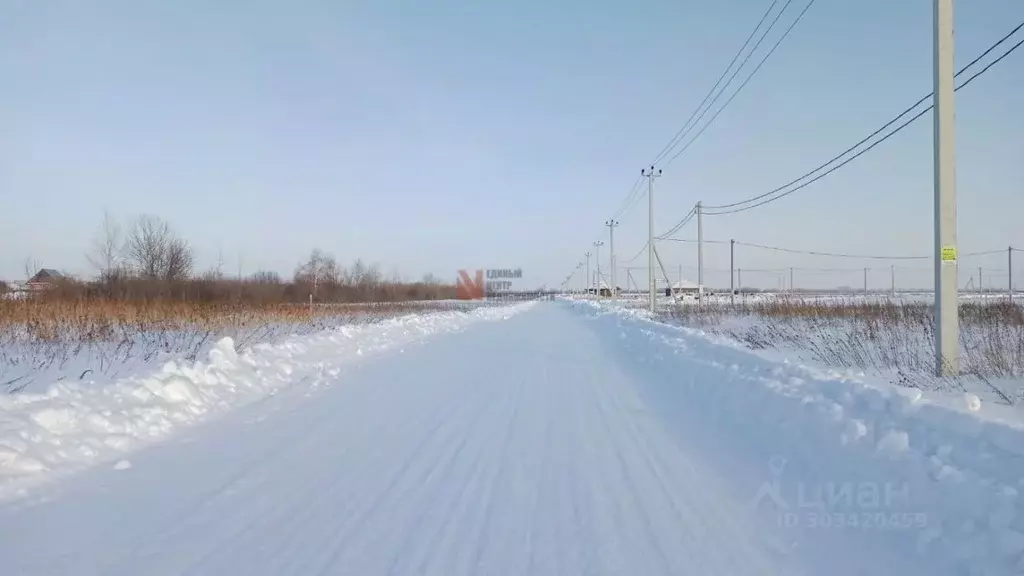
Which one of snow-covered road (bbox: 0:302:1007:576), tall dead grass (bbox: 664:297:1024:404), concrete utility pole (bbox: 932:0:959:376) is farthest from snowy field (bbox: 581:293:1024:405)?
snow-covered road (bbox: 0:302:1007:576)

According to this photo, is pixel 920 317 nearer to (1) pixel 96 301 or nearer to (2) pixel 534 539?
(2) pixel 534 539

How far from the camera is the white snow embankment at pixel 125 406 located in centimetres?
504

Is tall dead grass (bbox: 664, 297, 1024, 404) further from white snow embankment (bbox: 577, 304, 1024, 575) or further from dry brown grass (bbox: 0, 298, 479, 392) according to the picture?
dry brown grass (bbox: 0, 298, 479, 392)

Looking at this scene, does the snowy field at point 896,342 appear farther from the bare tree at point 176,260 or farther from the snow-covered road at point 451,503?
the bare tree at point 176,260

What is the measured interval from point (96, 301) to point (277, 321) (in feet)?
19.6

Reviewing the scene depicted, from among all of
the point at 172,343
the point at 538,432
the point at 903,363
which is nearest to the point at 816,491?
the point at 538,432

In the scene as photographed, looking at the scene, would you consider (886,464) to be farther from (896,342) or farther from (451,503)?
(896,342)

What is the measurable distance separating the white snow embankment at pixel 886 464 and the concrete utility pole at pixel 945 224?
2.00 meters

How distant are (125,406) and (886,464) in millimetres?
7883

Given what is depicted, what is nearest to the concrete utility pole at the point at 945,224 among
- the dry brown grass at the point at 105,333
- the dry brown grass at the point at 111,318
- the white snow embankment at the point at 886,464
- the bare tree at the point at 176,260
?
the white snow embankment at the point at 886,464

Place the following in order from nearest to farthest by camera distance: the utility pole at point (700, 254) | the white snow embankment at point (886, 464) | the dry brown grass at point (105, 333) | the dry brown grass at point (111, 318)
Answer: the white snow embankment at point (886, 464), the dry brown grass at point (105, 333), the dry brown grass at point (111, 318), the utility pole at point (700, 254)

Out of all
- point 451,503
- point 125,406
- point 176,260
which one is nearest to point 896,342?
point 451,503

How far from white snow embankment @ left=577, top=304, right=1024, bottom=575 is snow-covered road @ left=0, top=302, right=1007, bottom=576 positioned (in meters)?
0.05

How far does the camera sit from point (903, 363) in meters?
9.48
